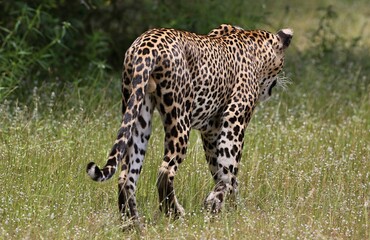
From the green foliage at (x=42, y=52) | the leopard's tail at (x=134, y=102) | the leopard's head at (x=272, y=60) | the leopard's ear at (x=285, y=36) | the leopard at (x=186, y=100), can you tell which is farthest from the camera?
the green foliage at (x=42, y=52)

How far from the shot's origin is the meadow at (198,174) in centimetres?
688

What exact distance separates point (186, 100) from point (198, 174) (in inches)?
41.2

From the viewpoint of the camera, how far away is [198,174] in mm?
8125

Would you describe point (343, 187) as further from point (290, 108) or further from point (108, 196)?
point (290, 108)

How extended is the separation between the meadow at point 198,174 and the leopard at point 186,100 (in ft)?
0.65

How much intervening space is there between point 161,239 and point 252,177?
61.1 inches

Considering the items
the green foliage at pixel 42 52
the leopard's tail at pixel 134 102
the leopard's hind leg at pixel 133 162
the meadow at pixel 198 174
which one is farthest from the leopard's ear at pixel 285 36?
the green foliage at pixel 42 52

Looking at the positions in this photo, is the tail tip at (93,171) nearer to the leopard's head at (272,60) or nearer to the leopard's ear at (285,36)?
the leopard's head at (272,60)

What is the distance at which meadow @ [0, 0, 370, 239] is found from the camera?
688 cm

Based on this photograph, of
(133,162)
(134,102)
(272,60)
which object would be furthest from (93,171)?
(272,60)

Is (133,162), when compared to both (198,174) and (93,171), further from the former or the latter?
(198,174)

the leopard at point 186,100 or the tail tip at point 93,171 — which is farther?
the leopard at point 186,100

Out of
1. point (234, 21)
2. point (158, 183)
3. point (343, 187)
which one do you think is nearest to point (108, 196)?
point (158, 183)

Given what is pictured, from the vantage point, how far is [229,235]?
263 inches
